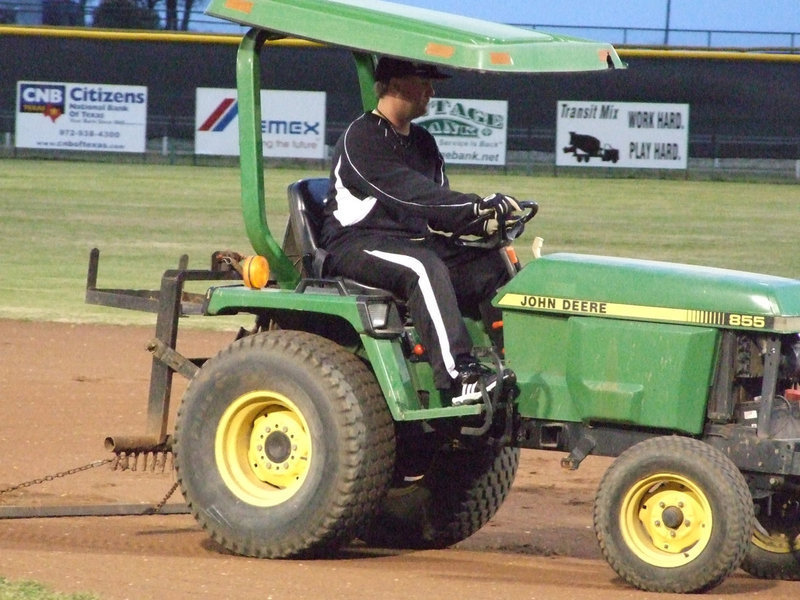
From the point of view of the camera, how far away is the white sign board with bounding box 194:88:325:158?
84.7 feet

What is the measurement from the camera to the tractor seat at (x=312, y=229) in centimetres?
516

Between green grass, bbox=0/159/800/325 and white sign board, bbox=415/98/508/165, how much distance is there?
1.31 feet

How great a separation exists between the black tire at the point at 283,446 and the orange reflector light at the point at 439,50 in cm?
105

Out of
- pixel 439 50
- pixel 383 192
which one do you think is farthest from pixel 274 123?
pixel 439 50

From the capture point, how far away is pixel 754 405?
483 centimetres

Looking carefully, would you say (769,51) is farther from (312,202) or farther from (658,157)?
(312,202)

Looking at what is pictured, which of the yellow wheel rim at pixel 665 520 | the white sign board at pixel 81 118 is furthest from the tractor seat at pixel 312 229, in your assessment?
the white sign board at pixel 81 118

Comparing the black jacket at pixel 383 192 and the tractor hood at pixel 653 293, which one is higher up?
the black jacket at pixel 383 192

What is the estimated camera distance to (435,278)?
A: 4973 millimetres

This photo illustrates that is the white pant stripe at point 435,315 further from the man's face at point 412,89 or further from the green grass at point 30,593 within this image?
the green grass at point 30,593

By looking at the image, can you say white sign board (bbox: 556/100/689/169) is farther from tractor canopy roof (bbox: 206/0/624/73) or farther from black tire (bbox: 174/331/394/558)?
black tire (bbox: 174/331/394/558)

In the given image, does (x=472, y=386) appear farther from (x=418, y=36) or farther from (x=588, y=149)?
(x=588, y=149)

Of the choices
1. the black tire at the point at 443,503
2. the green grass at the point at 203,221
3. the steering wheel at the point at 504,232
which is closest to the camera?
the steering wheel at the point at 504,232

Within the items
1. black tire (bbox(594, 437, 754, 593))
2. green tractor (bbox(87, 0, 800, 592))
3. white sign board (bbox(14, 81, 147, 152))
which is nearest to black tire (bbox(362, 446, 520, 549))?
green tractor (bbox(87, 0, 800, 592))
